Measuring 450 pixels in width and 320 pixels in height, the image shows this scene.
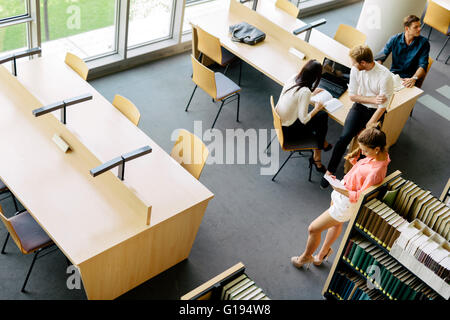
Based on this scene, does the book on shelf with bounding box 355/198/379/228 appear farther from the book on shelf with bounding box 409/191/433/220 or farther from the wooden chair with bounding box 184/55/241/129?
the wooden chair with bounding box 184/55/241/129

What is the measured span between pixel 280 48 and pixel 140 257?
3.33 metres

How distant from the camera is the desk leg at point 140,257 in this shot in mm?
3867

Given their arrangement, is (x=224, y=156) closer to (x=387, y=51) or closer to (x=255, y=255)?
(x=255, y=255)

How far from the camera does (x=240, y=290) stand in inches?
131

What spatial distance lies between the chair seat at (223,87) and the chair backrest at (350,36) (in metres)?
1.63

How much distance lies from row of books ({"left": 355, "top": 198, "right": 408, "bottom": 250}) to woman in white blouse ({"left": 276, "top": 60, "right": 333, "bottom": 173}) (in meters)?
1.49

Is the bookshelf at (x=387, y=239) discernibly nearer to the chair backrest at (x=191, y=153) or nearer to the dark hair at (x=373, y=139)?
the dark hair at (x=373, y=139)

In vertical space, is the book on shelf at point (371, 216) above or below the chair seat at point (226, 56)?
above

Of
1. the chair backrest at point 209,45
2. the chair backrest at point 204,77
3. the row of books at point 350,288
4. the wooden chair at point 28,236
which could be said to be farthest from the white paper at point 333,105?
the wooden chair at point 28,236

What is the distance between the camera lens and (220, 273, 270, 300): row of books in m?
3.30

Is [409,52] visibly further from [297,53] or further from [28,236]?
[28,236]

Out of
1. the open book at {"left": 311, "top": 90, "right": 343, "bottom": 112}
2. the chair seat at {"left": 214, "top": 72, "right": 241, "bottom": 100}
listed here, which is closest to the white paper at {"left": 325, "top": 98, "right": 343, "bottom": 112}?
the open book at {"left": 311, "top": 90, "right": 343, "bottom": 112}
